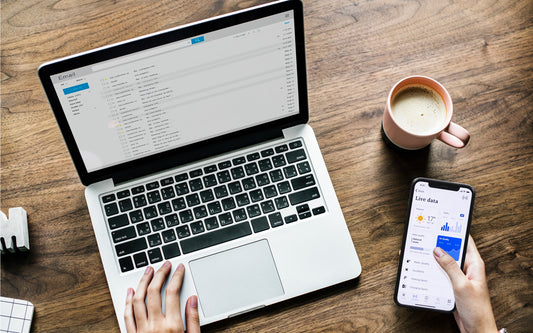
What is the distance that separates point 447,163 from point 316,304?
1.19 feet

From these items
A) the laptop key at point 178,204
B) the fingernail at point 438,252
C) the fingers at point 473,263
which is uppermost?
the laptop key at point 178,204

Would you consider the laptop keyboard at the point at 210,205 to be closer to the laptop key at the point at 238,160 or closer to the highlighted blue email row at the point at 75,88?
the laptop key at the point at 238,160

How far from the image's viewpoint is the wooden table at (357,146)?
0.86 meters

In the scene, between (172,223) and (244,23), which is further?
(172,223)

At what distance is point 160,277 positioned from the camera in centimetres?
82

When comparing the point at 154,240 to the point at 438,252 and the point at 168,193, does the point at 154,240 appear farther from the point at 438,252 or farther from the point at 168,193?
the point at 438,252

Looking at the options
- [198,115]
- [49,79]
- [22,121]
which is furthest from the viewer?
[22,121]

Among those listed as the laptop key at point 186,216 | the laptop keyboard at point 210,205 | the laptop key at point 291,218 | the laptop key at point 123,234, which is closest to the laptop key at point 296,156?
the laptop keyboard at point 210,205

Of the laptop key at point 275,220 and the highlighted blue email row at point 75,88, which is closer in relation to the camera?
the highlighted blue email row at point 75,88

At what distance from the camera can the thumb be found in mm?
801

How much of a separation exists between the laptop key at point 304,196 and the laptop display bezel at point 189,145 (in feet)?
0.38

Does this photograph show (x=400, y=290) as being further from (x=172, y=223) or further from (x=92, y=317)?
(x=92, y=317)

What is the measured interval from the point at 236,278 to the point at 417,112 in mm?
439

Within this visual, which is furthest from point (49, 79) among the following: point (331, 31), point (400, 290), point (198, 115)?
point (400, 290)
